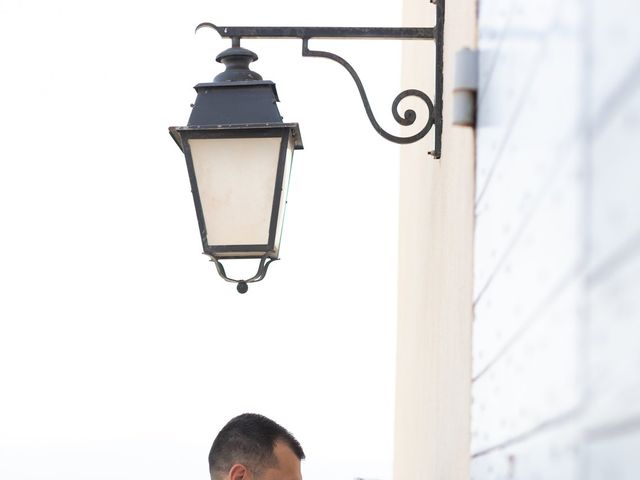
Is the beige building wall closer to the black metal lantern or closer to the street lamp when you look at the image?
the street lamp

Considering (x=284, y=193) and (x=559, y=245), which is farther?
(x=284, y=193)

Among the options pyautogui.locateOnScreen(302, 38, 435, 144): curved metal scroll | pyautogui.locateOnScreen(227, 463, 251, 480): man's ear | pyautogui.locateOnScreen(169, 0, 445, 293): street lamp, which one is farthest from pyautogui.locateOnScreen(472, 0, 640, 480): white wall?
pyautogui.locateOnScreen(227, 463, 251, 480): man's ear

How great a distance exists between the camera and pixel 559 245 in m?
1.69

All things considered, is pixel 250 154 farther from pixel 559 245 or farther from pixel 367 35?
pixel 559 245

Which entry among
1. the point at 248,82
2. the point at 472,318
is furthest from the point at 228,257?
the point at 472,318

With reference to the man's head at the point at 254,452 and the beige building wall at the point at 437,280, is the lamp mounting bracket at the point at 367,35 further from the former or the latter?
the man's head at the point at 254,452

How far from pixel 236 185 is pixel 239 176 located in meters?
0.03

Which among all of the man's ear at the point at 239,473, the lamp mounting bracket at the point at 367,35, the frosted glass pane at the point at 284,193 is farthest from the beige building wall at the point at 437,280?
the man's ear at the point at 239,473

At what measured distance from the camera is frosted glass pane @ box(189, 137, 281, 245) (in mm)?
3842

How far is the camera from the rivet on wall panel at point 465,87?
2732mm

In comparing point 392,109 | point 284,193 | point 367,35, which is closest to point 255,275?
point 284,193

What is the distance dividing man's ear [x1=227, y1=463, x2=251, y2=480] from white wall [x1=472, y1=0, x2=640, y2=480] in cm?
233

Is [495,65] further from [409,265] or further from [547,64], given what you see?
[409,265]

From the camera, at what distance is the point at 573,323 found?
1.56 metres
